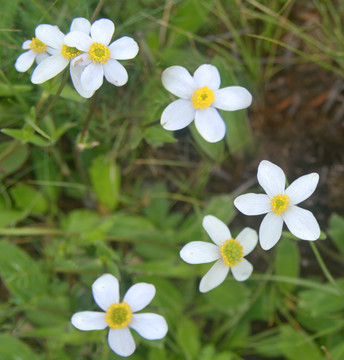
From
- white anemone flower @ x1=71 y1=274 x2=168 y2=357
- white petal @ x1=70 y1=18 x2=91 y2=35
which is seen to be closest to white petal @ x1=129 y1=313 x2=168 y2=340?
white anemone flower @ x1=71 y1=274 x2=168 y2=357

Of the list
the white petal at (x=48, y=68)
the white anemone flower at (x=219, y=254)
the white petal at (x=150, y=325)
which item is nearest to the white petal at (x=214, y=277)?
the white anemone flower at (x=219, y=254)

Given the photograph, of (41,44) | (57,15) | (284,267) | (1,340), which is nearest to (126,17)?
(57,15)

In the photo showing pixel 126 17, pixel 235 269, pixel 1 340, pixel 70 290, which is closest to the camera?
pixel 235 269

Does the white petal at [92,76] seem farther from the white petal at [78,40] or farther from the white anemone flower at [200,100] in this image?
the white anemone flower at [200,100]

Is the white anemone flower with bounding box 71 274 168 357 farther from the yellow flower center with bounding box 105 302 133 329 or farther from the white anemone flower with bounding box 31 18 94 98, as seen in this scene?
the white anemone flower with bounding box 31 18 94 98

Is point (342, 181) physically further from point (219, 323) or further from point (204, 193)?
point (219, 323)
